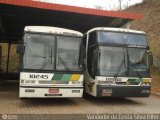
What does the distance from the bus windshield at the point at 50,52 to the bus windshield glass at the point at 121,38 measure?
3.51 ft

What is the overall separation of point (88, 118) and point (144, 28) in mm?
23148

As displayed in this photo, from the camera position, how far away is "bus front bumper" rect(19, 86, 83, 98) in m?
13.1

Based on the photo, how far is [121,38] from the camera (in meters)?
14.9

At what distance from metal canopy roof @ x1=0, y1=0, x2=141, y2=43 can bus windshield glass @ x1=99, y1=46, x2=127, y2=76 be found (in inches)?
163

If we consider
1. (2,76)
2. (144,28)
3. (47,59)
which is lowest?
(2,76)

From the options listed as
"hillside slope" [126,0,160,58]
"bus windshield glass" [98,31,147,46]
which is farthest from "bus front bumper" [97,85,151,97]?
"hillside slope" [126,0,160,58]

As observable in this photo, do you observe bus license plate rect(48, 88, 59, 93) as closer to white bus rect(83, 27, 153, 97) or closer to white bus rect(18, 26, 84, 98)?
white bus rect(18, 26, 84, 98)

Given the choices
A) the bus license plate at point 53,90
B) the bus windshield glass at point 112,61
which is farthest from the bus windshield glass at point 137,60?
the bus license plate at point 53,90

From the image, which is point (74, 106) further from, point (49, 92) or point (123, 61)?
point (123, 61)

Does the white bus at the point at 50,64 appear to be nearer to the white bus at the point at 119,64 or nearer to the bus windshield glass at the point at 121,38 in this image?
the white bus at the point at 119,64

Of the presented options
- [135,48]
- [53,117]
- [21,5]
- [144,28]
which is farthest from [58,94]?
[144,28]

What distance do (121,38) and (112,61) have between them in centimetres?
113

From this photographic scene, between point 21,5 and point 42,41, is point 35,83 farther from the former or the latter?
point 21,5

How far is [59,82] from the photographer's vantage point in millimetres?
13672
